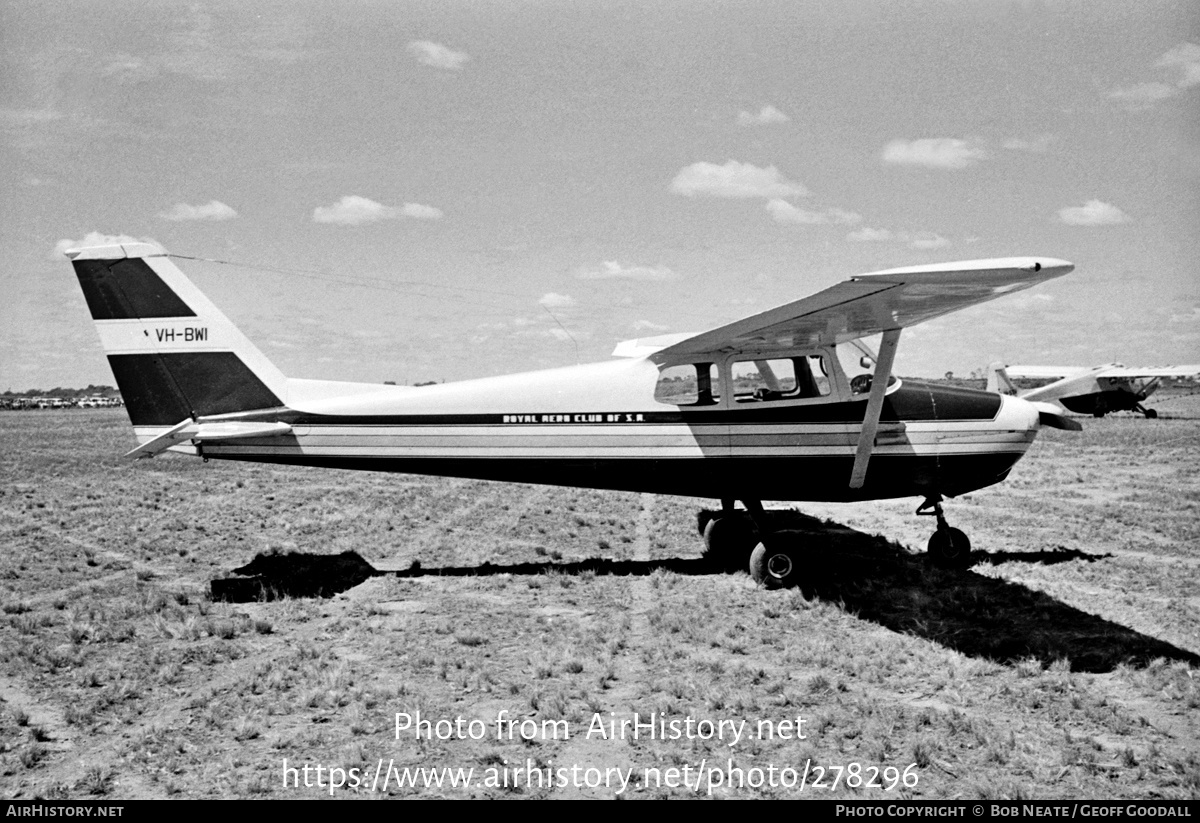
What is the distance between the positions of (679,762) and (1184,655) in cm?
425

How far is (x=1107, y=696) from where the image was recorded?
516cm

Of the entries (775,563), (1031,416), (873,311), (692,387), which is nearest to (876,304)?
(873,311)

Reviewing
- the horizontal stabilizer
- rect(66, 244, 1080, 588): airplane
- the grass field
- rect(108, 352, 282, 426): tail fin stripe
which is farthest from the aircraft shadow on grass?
rect(108, 352, 282, 426): tail fin stripe

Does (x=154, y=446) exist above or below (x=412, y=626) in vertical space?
above

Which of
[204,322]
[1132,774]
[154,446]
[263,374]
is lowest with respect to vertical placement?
[1132,774]

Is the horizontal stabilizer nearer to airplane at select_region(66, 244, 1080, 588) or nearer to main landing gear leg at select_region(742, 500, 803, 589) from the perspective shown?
airplane at select_region(66, 244, 1080, 588)

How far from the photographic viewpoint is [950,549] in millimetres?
8945

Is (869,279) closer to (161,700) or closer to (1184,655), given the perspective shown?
(1184,655)

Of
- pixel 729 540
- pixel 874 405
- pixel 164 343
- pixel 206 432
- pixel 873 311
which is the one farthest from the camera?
pixel 729 540

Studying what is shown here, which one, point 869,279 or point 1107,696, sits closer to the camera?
point 1107,696

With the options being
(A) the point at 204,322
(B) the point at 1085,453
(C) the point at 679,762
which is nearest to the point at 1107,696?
(C) the point at 679,762

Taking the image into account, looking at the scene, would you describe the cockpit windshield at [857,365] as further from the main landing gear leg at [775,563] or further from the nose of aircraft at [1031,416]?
the main landing gear leg at [775,563]

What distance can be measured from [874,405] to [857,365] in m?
0.81

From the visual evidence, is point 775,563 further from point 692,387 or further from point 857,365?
point 857,365
